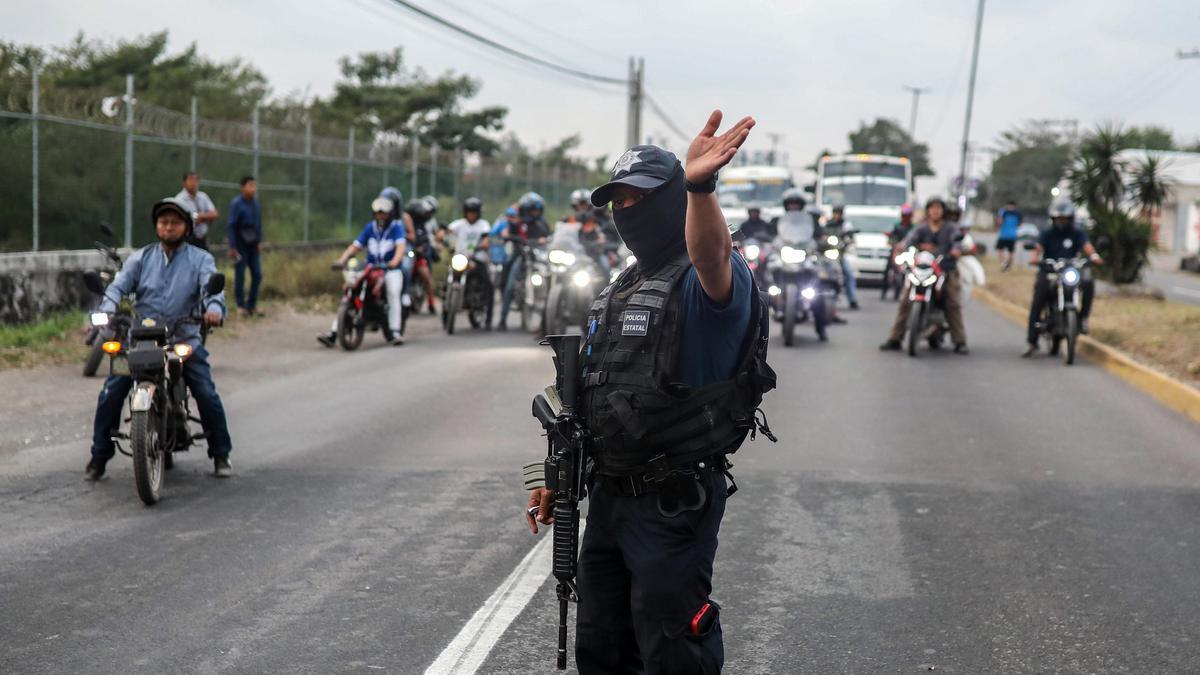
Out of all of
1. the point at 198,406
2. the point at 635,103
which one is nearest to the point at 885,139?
the point at 635,103

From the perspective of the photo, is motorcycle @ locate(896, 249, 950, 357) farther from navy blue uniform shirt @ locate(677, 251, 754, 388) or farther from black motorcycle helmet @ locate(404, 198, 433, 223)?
navy blue uniform shirt @ locate(677, 251, 754, 388)

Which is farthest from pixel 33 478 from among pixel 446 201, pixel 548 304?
pixel 446 201

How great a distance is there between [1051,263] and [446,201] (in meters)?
22.9

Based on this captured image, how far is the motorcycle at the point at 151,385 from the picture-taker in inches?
286

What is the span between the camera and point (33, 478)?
8.08m

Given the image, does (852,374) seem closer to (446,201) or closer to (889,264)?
(889,264)

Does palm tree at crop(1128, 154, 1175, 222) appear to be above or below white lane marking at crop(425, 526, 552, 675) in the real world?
above

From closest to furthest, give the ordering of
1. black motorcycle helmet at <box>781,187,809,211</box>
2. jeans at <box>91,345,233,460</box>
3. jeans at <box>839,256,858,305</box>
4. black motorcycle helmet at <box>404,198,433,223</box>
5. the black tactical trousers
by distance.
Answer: the black tactical trousers
jeans at <box>91,345,233,460</box>
black motorcycle helmet at <box>781,187,809,211</box>
black motorcycle helmet at <box>404,198,433,223</box>
jeans at <box>839,256,858,305</box>

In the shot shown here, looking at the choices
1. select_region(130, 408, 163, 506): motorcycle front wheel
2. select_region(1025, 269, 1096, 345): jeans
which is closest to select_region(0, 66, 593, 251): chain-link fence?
→ select_region(130, 408, 163, 506): motorcycle front wheel

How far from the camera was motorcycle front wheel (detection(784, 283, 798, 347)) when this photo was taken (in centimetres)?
1656

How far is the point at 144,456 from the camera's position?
7.20m

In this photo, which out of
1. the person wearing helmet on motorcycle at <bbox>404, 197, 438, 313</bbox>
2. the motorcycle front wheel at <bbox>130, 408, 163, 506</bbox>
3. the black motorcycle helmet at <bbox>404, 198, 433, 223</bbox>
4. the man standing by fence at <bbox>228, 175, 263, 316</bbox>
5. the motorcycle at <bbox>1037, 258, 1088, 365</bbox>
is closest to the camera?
the motorcycle front wheel at <bbox>130, 408, 163, 506</bbox>

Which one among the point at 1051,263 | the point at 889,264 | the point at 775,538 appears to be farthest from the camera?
the point at 889,264

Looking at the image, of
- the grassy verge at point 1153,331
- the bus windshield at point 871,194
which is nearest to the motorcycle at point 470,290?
the grassy verge at point 1153,331
